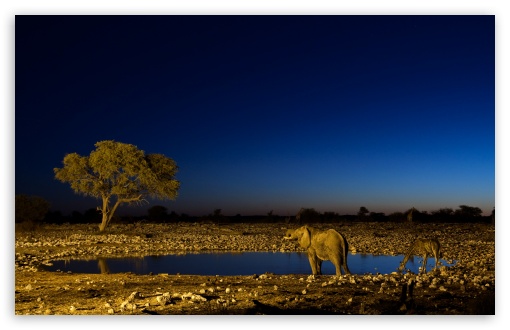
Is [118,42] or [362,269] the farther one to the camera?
[362,269]

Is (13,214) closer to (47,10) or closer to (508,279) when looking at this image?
(47,10)

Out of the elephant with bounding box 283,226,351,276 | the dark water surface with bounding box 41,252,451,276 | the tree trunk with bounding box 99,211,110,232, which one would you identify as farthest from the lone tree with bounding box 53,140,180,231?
the elephant with bounding box 283,226,351,276

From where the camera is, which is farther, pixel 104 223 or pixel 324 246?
pixel 104 223

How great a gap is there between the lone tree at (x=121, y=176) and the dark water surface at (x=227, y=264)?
36.6 feet

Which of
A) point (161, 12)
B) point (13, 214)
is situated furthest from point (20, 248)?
point (161, 12)

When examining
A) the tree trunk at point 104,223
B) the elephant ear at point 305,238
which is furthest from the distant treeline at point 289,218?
the elephant ear at point 305,238

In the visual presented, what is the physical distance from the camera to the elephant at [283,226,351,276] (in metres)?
10.6

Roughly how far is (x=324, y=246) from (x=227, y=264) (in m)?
3.60

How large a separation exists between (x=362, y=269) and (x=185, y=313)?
600 cm

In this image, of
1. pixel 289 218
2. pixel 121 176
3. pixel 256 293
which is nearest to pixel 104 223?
pixel 121 176

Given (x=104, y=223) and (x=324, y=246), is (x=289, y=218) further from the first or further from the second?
(x=324, y=246)

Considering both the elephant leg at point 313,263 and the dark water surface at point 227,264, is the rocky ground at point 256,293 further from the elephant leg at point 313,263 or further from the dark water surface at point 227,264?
the dark water surface at point 227,264

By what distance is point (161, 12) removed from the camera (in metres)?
9.75

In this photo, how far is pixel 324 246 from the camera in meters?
10.8
